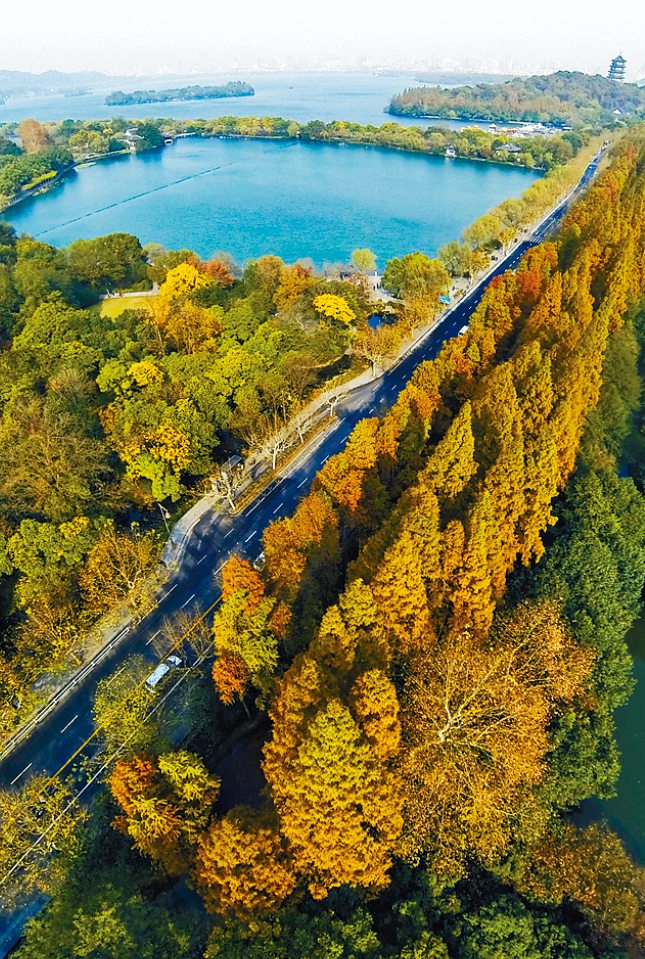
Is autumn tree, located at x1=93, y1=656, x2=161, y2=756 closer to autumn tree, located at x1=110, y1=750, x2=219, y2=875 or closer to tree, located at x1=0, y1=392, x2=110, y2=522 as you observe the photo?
autumn tree, located at x1=110, y1=750, x2=219, y2=875

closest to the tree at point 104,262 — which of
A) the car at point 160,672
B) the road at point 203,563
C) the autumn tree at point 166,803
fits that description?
the road at point 203,563

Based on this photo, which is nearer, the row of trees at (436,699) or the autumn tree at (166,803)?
the row of trees at (436,699)

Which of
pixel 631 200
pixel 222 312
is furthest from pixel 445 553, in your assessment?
pixel 631 200

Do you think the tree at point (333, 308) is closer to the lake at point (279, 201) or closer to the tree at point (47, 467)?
the tree at point (47, 467)

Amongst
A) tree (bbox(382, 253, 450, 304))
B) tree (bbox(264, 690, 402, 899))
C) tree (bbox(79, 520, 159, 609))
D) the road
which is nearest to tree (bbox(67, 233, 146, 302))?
tree (bbox(382, 253, 450, 304))

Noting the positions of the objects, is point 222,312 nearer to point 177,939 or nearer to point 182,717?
point 182,717

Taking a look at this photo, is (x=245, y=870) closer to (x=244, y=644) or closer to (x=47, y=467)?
(x=244, y=644)
